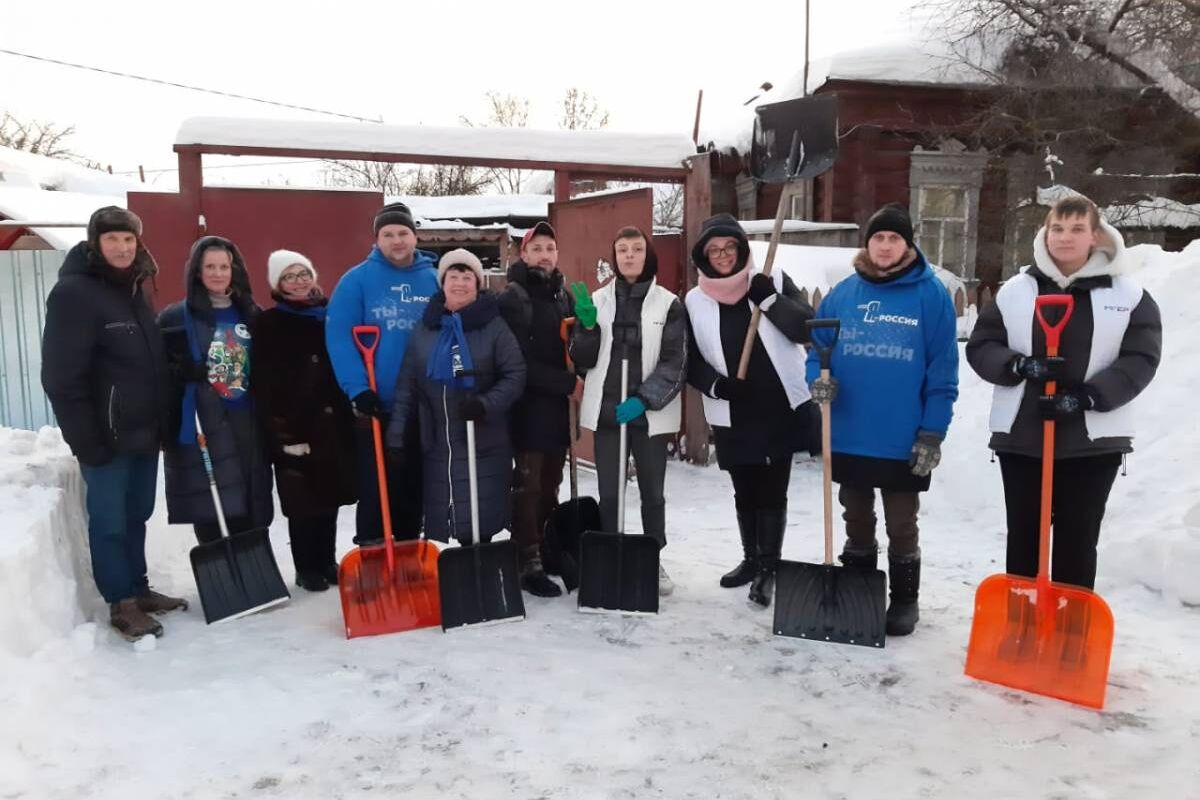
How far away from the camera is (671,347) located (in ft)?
12.7

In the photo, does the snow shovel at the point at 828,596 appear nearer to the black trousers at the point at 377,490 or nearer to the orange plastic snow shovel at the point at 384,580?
the orange plastic snow shovel at the point at 384,580

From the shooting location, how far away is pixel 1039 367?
9.85ft

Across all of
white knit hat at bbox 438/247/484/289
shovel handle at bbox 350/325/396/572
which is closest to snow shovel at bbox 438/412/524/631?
shovel handle at bbox 350/325/396/572

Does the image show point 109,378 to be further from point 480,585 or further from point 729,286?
point 729,286

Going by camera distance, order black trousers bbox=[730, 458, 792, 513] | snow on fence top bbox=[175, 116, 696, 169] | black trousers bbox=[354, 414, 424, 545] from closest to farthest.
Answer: black trousers bbox=[730, 458, 792, 513], black trousers bbox=[354, 414, 424, 545], snow on fence top bbox=[175, 116, 696, 169]

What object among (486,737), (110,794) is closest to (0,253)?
(110,794)

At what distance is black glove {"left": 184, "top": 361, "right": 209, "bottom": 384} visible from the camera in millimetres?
3727

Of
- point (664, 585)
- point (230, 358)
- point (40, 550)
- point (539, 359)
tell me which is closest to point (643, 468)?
point (664, 585)

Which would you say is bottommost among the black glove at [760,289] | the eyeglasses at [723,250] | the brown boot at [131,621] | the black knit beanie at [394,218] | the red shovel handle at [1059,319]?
the brown boot at [131,621]

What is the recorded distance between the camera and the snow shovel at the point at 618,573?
12.6 ft

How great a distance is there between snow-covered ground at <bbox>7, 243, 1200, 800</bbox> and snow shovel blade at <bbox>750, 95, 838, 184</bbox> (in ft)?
Answer: 7.15

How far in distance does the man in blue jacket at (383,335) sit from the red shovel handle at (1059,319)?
2578 millimetres

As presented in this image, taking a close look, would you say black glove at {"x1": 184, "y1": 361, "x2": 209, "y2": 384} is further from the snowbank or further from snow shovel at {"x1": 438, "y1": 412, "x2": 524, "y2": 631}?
snow shovel at {"x1": 438, "y1": 412, "x2": 524, "y2": 631}

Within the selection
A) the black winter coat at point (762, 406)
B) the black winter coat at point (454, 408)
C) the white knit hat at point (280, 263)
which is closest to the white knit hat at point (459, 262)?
the black winter coat at point (454, 408)
